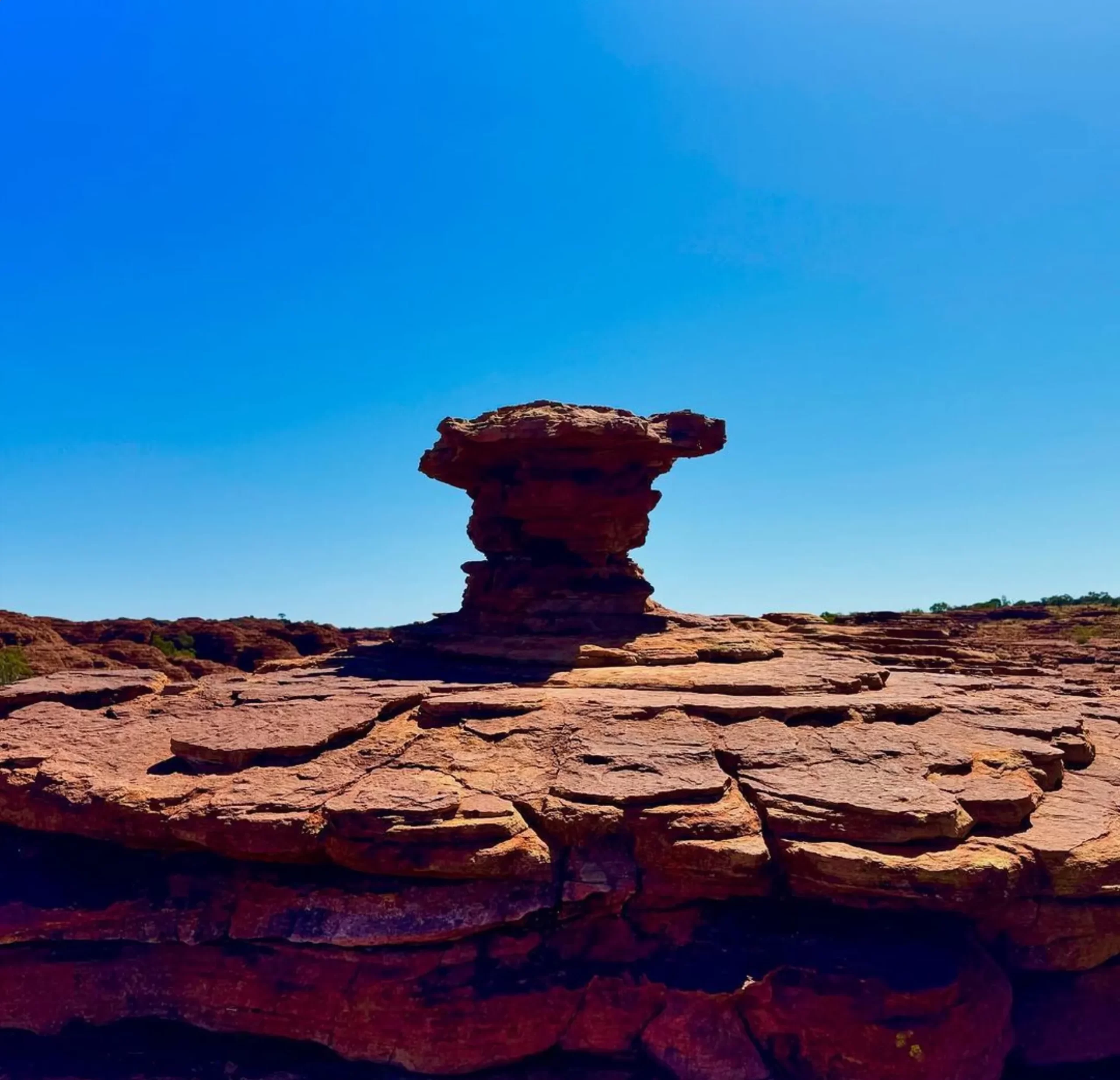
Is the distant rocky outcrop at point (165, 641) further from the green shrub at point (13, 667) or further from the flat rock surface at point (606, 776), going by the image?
the flat rock surface at point (606, 776)

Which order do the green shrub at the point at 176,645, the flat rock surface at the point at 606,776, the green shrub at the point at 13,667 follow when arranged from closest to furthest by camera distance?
the flat rock surface at the point at 606,776 < the green shrub at the point at 13,667 < the green shrub at the point at 176,645

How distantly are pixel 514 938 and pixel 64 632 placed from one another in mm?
56546

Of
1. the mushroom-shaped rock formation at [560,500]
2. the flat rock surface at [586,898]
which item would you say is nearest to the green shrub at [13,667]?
the mushroom-shaped rock formation at [560,500]

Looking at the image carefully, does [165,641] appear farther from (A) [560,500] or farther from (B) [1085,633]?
(B) [1085,633]

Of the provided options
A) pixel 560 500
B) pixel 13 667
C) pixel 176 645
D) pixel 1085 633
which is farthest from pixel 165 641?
pixel 1085 633

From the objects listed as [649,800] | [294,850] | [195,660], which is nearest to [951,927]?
[649,800]

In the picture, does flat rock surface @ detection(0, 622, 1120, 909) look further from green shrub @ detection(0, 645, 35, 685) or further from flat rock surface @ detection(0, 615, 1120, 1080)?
green shrub @ detection(0, 645, 35, 685)

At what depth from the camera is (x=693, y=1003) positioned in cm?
946

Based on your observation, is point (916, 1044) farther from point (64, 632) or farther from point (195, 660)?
point (64, 632)

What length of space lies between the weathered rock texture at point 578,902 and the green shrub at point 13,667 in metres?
28.5

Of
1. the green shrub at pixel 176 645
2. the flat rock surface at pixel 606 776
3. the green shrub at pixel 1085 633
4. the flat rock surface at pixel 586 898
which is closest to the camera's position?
the flat rock surface at pixel 586 898

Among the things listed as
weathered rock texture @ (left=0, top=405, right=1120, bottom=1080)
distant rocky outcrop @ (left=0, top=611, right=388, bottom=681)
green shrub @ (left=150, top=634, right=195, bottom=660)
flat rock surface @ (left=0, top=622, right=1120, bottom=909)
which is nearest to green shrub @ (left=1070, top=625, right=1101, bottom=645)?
flat rock surface @ (left=0, top=622, right=1120, bottom=909)

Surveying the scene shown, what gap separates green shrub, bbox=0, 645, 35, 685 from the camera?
116ft

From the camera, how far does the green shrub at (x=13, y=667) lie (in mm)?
35312
